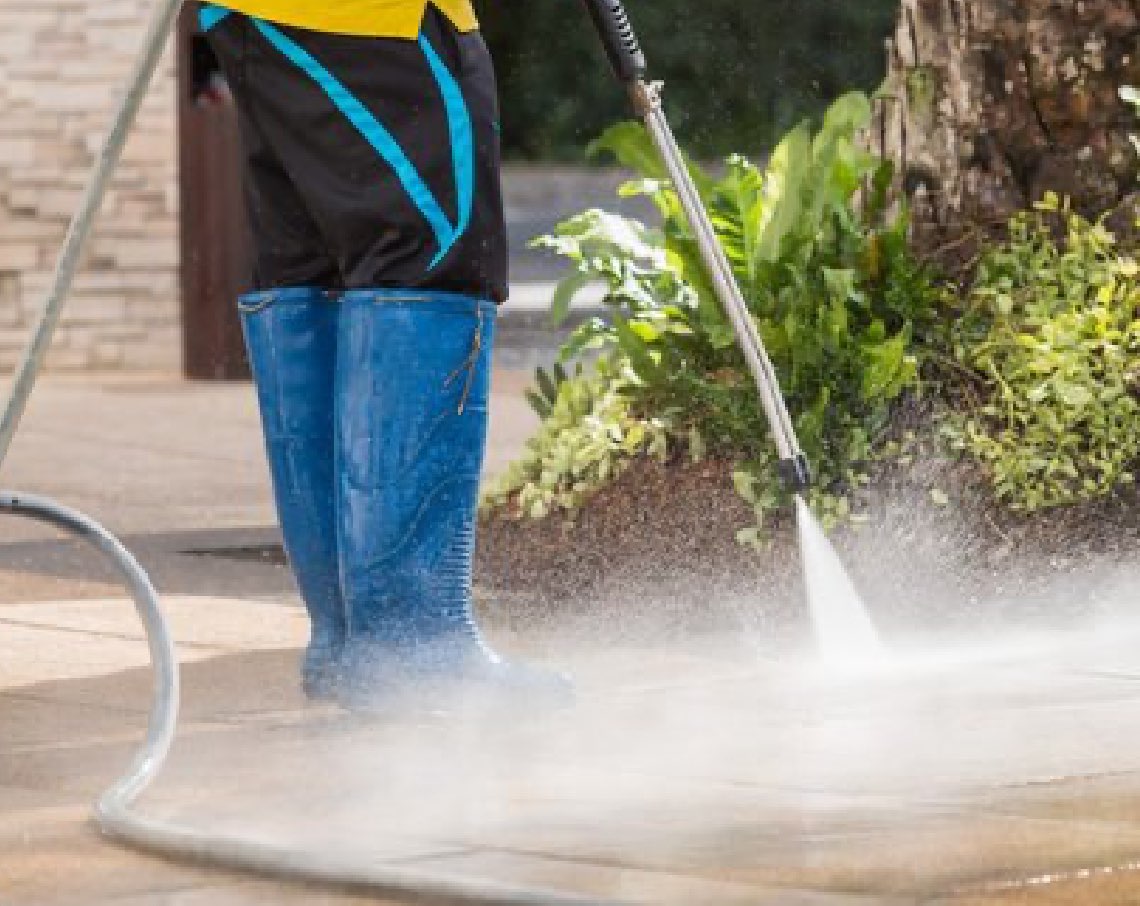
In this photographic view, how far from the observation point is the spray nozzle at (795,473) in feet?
19.9

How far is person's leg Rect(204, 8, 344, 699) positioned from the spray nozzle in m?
0.82

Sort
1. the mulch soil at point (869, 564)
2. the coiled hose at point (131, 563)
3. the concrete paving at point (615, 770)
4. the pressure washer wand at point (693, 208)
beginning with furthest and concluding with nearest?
the mulch soil at point (869, 564), the pressure washer wand at point (693, 208), the coiled hose at point (131, 563), the concrete paving at point (615, 770)

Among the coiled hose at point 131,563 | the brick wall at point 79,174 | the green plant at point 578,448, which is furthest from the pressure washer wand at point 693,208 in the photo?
the brick wall at point 79,174

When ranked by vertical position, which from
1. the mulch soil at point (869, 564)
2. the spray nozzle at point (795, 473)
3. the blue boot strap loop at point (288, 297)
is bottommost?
the mulch soil at point (869, 564)

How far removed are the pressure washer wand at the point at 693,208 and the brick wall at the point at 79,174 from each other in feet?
21.6

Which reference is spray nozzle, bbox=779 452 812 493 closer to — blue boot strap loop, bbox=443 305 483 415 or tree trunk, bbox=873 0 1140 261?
blue boot strap loop, bbox=443 305 483 415

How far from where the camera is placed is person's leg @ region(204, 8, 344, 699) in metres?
5.80

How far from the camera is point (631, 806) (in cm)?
486

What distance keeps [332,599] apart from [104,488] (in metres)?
3.71

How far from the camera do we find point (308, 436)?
5812mm

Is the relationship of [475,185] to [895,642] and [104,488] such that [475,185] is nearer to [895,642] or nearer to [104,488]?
[895,642]

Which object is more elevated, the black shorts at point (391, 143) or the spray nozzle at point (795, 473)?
the black shorts at point (391, 143)

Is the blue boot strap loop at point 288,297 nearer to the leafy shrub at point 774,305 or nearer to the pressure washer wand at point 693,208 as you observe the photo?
the pressure washer wand at point 693,208

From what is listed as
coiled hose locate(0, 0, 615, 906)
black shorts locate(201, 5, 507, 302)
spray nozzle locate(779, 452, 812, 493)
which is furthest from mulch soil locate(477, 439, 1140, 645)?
coiled hose locate(0, 0, 615, 906)
